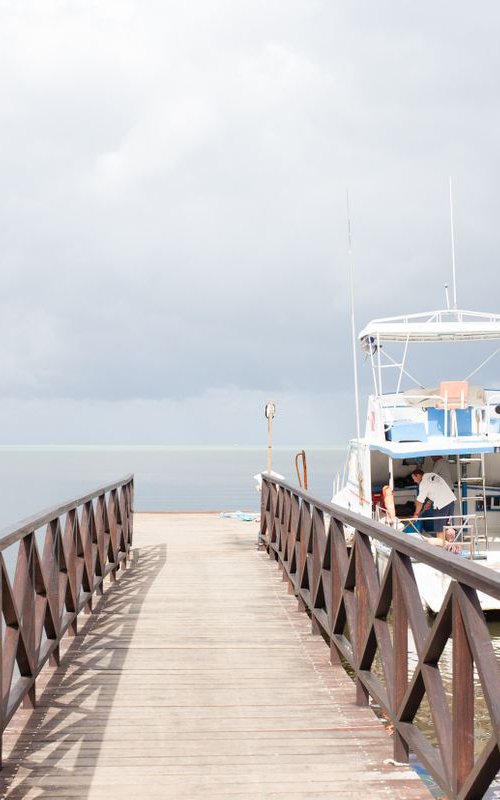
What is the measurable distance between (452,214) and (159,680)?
47.4ft

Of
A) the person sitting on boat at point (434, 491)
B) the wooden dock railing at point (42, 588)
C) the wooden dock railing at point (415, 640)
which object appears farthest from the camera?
the person sitting on boat at point (434, 491)

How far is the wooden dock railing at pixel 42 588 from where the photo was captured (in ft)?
11.7

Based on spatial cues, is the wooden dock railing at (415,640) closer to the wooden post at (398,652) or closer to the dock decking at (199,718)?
the wooden post at (398,652)

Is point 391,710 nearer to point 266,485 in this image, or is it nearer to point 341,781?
point 341,781

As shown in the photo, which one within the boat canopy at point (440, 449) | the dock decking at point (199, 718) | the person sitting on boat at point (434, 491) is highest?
the boat canopy at point (440, 449)

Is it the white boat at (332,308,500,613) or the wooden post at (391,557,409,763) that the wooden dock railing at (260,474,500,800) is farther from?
the white boat at (332,308,500,613)

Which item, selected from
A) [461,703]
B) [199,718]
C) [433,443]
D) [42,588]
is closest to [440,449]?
[433,443]

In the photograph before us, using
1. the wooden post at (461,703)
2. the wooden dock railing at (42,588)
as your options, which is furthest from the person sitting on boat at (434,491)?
the wooden post at (461,703)

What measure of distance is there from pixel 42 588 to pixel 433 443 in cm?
893

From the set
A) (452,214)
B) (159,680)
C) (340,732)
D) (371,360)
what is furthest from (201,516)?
(340,732)

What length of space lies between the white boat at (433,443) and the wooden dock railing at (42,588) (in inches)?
210

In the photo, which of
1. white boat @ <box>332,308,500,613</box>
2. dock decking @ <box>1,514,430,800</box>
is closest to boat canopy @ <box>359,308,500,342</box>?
white boat @ <box>332,308,500,613</box>

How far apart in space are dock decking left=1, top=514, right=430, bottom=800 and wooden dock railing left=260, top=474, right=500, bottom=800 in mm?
263

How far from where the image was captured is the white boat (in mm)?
11922
